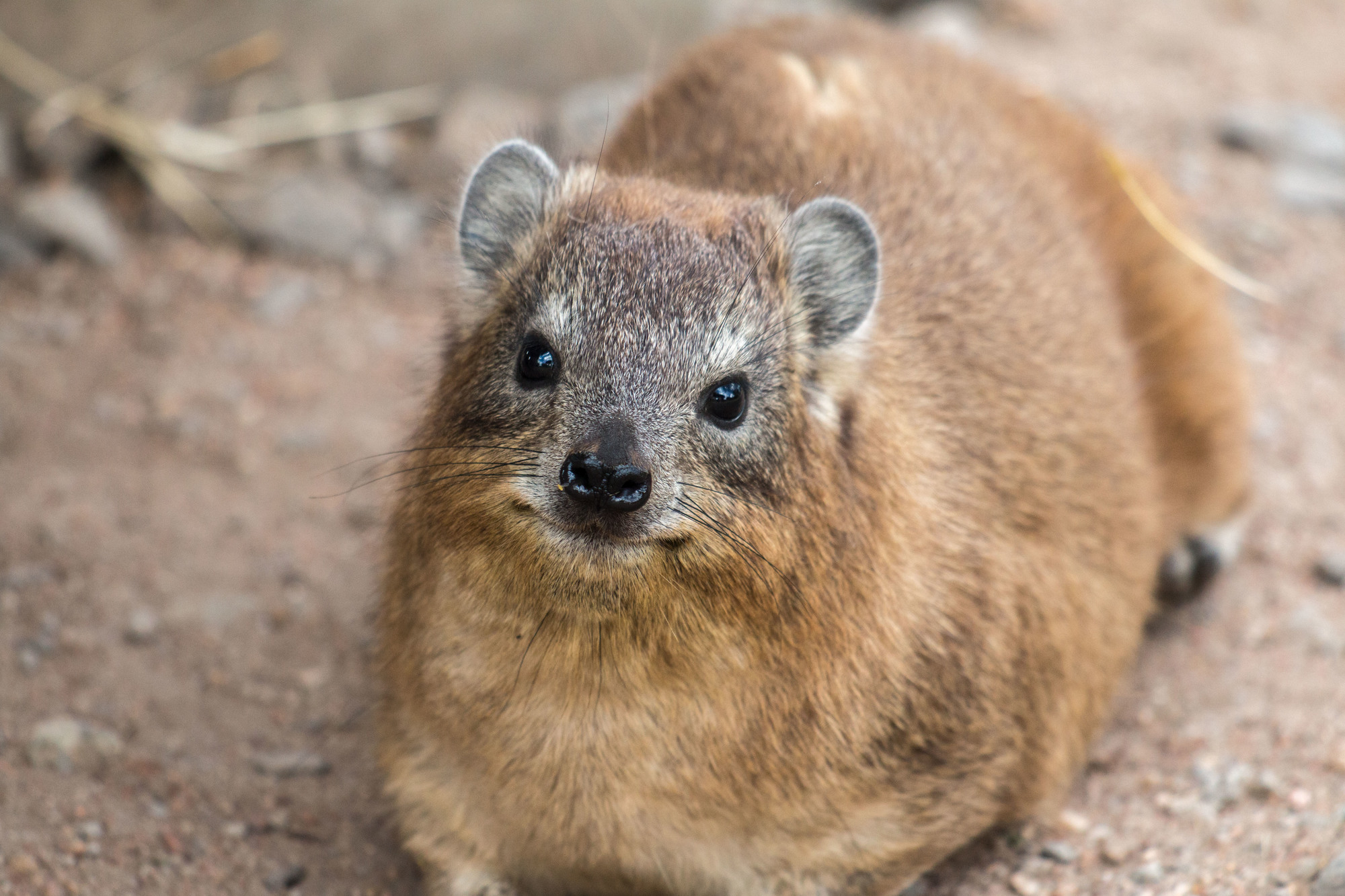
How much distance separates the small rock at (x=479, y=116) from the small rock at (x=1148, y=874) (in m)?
5.81

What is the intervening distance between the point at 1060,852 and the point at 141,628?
387 centimetres

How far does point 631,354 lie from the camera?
4.02 m

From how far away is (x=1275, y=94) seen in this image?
1031 centimetres

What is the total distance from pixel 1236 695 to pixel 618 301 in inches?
133

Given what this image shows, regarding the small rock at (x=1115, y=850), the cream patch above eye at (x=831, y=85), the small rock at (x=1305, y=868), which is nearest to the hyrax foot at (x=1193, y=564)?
the small rock at (x=1115, y=850)

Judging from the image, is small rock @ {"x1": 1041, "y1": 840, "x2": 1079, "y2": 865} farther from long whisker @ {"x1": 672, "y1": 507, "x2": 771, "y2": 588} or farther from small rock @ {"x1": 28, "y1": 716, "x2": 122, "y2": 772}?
small rock @ {"x1": 28, "y1": 716, "x2": 122, "y2": 772}

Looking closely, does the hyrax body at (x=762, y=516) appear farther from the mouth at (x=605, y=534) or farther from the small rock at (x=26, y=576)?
A: the small rock at (x=26, y=576)

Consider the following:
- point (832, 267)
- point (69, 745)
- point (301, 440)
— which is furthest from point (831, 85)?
point (69, 745)

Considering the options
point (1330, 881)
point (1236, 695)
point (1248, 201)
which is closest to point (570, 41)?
point (1248, 201)

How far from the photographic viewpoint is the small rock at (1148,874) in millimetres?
4801

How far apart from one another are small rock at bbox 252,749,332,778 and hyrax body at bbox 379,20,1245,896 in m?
0.73

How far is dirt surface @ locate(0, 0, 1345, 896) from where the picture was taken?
→ 5.07m

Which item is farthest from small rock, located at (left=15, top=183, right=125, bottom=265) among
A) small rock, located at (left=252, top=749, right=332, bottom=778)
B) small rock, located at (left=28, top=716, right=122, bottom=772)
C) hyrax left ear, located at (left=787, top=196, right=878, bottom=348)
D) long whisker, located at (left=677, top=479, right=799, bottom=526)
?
long whisker, located at (left=677, top=479, right=799, bottom=526)

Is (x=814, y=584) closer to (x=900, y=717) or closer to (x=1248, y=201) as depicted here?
(x=900, y=717)
